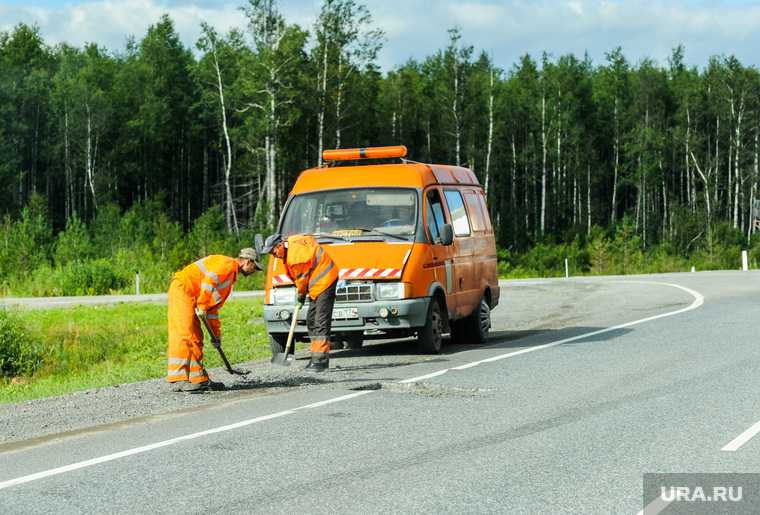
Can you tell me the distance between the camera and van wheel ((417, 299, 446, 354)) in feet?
42.8

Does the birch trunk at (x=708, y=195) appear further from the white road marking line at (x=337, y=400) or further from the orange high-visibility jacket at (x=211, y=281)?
the white road marking line at (x=337, y=400)

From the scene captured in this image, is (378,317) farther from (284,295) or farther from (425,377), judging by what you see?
(425,377)

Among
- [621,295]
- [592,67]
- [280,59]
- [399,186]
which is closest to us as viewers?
[399,186]

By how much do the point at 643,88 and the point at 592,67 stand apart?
20340 millimetres

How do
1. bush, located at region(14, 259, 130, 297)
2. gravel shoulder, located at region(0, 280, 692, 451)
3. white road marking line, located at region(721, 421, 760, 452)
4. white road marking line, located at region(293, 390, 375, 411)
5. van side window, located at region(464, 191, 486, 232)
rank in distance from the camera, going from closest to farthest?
white road marking line, located at region(721, 421, 760, 452) < gravel shoulder, located at region(0, 280, 692, 451) < white road marking line, located at region(293, 390, 375, 411) < van side window, located at region(464, 191, 486, 232) < bush, located at region(14, 259, 130, 297)

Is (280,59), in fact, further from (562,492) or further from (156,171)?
(562,492)

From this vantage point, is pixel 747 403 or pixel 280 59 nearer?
pixel 747 403

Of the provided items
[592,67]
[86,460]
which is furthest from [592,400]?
[592,67]

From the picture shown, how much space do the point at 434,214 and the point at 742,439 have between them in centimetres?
691

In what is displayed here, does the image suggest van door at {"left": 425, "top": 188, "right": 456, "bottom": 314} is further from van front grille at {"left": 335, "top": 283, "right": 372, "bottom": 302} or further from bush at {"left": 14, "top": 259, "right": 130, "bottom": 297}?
bush at {"left": 14, "top": 259, "right": 130, "bottom": 297}

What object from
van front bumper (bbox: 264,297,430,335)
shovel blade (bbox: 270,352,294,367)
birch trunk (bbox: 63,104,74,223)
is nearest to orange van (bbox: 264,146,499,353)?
van front bumper (bbox: 264,297,430,335)

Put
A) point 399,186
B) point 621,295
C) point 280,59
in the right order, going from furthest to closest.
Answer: point 280,59 < point 621,295 < point 399,186

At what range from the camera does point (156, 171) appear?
244 feet

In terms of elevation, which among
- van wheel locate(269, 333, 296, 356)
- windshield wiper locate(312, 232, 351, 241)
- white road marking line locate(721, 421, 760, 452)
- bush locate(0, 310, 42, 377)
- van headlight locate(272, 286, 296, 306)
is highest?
windshield wiper locate(312, 232, 351, 241)
